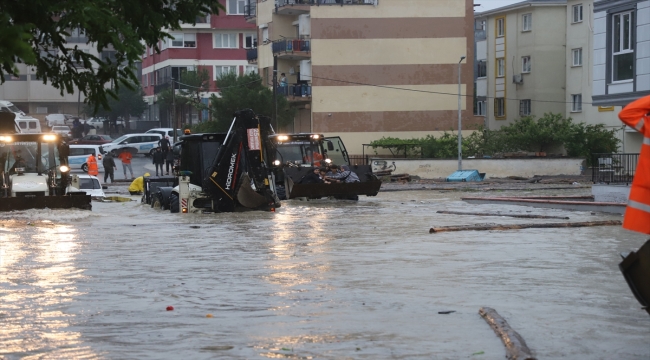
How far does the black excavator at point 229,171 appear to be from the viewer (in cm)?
2448

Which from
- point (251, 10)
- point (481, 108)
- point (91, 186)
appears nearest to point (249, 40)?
point (251, 10)

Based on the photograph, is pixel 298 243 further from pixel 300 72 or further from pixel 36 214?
pixel 300 72

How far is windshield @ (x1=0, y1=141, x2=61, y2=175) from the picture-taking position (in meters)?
24.4

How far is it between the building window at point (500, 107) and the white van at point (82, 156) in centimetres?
2681

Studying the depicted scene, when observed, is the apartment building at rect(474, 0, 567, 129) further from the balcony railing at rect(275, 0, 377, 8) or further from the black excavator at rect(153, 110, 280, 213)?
the black excavator at rect(153, 110, 280, 213)

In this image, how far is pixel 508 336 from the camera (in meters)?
8.72

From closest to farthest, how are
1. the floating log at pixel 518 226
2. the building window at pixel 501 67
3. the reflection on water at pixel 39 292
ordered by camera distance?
the reflection on water at pixel 39 292
the floating log at pixel 518 226
the building window at pixel 501 67

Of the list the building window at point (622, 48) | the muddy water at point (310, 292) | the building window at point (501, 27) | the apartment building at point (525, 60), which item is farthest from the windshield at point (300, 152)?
the building window at point (501, 27)

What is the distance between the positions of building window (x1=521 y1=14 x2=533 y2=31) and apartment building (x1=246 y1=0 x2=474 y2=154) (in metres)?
5.64

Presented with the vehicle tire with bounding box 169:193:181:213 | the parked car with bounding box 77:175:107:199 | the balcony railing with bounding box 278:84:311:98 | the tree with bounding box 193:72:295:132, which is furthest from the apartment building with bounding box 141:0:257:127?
the vehicle tire with bounding box 169:193:181:213

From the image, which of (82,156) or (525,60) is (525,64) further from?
(82,156)

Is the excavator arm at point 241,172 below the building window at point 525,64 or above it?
below

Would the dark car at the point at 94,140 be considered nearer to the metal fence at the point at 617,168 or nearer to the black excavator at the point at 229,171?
the black excavator at the point at 229,171

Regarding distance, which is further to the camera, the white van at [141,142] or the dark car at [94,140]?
the dark car at [94,140]
